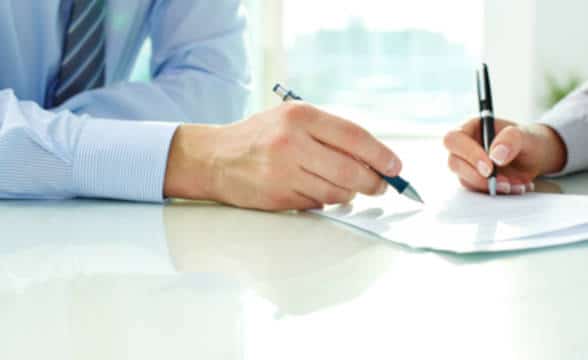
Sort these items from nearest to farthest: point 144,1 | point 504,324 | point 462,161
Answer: point 504,324
point 462,161
point 144,1

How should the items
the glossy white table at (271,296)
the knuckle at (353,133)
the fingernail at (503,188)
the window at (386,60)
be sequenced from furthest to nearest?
the window at (386,60) → the fingernail at (503,188) → the knuckle at (353,133) → the glossy white table at (271,296)

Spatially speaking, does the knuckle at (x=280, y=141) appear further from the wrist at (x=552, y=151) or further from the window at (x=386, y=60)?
the window at (x=386, y=60)

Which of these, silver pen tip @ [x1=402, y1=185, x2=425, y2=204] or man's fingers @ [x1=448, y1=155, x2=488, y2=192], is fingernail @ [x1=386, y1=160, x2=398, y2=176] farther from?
man's fingers @ [x1=448, y1=155, x2=488, y2=192]

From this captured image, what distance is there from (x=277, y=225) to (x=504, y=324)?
343 millimetres

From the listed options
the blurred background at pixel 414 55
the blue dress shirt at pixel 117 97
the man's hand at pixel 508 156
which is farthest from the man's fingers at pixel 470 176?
the blurred background at pixel 414 55

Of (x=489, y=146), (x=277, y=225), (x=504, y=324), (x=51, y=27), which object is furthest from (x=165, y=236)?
(x=51, y=27)

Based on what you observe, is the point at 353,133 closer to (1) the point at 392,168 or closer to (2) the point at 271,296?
(1) the point at 392,168

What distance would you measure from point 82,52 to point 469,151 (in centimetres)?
61

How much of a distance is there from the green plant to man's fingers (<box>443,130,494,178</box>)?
9.50ft

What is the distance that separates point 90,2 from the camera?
1099 millimetres

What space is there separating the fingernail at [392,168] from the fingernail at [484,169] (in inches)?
6.0

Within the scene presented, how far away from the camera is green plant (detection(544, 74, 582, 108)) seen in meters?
3.62

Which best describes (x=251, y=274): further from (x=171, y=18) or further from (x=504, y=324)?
(x=171, y=18)

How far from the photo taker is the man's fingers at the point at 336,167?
0.76m
